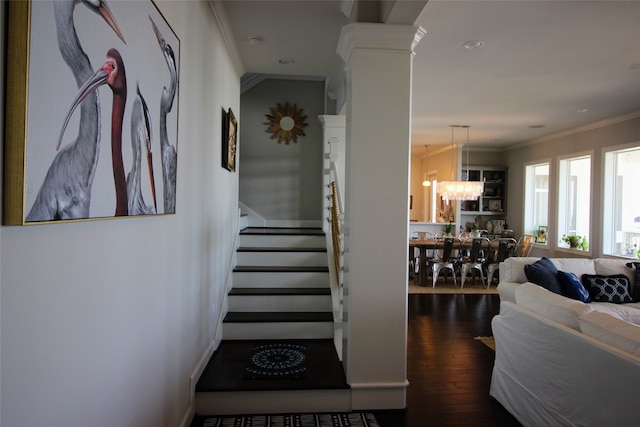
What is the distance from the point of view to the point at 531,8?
2674mm

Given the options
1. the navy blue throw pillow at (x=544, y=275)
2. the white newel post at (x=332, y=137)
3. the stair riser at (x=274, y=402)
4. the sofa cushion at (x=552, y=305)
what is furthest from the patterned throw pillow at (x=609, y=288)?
the stair riser at (x=274, y=402)

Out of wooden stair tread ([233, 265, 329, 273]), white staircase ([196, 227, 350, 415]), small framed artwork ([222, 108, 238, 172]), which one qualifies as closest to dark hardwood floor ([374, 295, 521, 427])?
white staircase ([196, 227, 350, 415])

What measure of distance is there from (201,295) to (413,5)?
2.27m

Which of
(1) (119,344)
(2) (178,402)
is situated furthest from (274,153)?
(1) (119,344)

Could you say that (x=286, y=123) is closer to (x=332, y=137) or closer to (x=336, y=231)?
(x=332, y=137)

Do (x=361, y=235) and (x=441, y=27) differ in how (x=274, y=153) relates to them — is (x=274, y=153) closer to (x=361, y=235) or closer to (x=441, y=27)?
(x=441, y=27)

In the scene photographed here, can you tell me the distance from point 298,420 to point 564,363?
5.23 feet

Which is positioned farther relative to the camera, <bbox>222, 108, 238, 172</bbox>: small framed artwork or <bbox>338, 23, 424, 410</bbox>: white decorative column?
<bbox>222, 108, 238, 172</bbox>: small framed artwork

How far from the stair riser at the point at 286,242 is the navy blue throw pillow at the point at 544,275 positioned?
7.09 feet

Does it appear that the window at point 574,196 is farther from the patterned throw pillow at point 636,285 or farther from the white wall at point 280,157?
the white wall at point 280,157

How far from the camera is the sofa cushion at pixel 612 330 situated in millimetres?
Result: 1719

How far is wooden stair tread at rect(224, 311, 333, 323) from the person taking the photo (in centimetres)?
325

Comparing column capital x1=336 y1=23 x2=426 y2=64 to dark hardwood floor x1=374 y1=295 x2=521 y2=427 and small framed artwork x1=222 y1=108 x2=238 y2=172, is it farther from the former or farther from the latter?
dark hardwood floor x1=374 y1=295 x2=521 y2=427

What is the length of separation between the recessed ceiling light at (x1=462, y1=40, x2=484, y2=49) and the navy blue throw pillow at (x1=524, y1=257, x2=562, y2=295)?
2214mm
